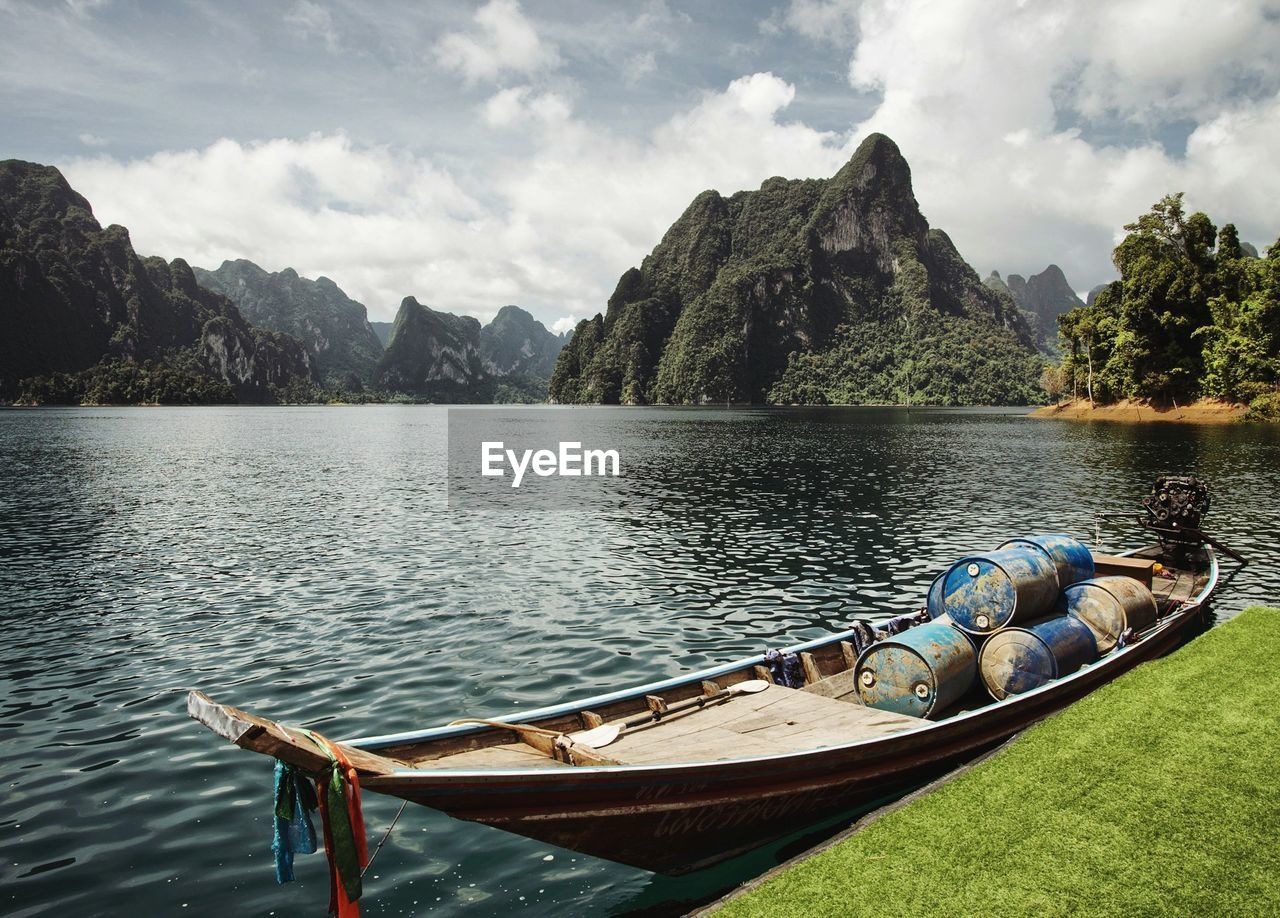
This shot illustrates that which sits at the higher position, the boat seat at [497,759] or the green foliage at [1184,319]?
the green foliage at [1184,319]

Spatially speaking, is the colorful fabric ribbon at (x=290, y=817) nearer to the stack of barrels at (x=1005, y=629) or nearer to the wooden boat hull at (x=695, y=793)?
the wooden boat hull at (x=695, y=793)

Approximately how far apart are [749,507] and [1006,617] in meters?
23.2

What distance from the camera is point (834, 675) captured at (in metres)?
12.0

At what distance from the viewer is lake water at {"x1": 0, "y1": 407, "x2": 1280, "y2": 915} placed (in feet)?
27.5

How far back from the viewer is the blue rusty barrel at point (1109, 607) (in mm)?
12461

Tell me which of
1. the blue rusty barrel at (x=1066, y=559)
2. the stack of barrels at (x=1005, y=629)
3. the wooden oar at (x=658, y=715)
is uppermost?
the blue rusty barrel at (x=1066, y=559)

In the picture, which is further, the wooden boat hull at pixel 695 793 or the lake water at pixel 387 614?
the lake water at pixel 387 614

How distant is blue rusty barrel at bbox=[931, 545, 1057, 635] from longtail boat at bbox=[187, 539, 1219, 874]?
1.21m

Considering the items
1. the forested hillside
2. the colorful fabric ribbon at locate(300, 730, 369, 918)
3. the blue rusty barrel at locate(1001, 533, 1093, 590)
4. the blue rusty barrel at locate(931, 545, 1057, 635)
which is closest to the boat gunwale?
the colorful fabric ribbon at locate(300, 730, 369, 918)

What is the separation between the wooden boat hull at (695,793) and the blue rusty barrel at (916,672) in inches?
27.9

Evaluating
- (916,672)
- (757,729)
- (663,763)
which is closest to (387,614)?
(757,729)

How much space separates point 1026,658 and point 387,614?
46.7 feet

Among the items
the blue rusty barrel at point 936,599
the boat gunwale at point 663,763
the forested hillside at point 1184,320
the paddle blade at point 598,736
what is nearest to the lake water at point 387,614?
the paddle blade at point 598,736

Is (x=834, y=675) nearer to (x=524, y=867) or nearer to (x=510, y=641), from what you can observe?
(x=524, y=867)
